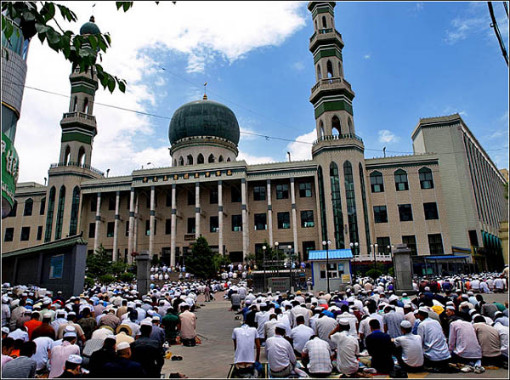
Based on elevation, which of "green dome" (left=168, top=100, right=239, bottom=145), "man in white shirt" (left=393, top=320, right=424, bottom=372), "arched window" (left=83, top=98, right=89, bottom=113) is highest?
"arched window" (left=83, top=98, right=89, bottom=113)

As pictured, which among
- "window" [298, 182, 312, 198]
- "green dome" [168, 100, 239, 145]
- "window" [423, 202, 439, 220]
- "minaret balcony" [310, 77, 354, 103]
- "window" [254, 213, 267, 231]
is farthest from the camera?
"green dome" [168, 100, 239, 145]

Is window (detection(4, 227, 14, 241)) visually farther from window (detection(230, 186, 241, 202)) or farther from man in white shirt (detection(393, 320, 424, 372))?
A: man in white shirt (detection(393, 320, 424, 372))

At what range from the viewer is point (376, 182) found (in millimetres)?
41094

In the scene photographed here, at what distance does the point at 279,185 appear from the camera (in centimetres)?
4425

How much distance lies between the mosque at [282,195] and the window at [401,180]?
0.37 feet

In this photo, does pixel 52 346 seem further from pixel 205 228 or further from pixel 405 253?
pixel 205 228

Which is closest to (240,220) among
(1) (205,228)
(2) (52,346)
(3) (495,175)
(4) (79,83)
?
(1) (205,228)

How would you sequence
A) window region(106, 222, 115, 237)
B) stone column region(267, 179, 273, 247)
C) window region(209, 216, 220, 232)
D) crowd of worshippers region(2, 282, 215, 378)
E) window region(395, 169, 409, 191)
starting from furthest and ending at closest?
1. window region(106, 222, 115, 237)
2. window region(209, 216, 220, 232)
3. stone column region(267, 179, 273, 247)
4. window region(395, 169, 409, 191)
5. crowd of worshippers region(2, 282, 215, 378)

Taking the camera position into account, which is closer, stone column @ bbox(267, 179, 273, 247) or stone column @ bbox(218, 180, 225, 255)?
stone column @ bbox(267, 179, 273, 247)

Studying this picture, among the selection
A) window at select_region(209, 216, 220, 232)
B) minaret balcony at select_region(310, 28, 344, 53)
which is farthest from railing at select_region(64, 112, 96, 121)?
minaret balcony at select_region(310, 28, 344, 53)

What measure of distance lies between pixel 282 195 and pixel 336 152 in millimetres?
8033

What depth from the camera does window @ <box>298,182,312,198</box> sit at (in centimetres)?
4307

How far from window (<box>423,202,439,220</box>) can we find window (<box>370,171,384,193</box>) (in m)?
4.65

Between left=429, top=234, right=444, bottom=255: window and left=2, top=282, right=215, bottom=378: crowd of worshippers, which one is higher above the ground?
left=429, top=234, right=444, bottom=255: window
